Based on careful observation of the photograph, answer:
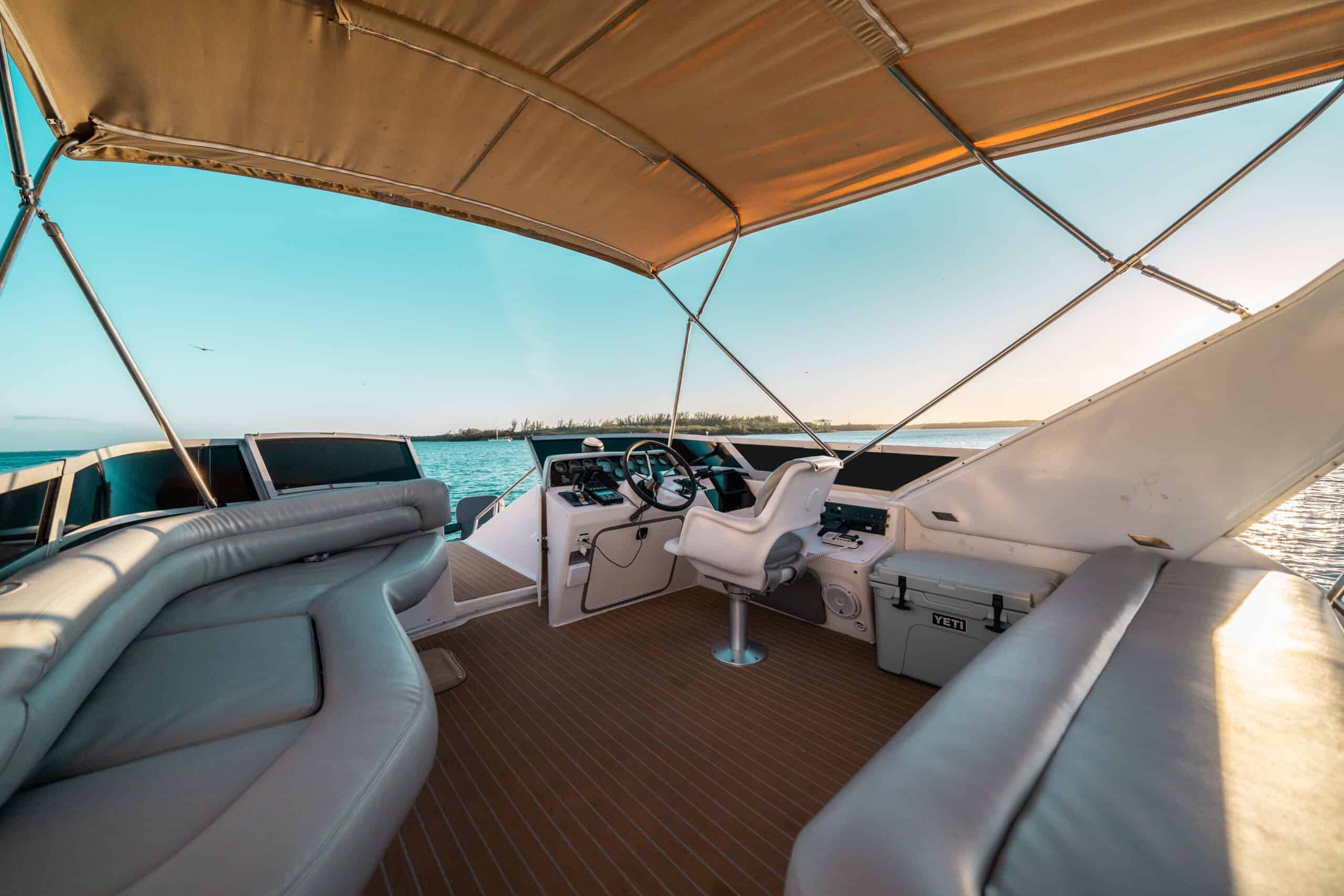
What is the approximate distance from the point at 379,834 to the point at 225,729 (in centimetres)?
49

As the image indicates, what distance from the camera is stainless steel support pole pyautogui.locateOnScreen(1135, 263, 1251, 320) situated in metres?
1.64

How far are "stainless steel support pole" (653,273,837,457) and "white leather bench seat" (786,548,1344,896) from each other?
1.79 meters

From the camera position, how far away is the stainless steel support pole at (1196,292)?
1.64 metres

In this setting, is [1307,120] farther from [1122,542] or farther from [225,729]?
[225,729]

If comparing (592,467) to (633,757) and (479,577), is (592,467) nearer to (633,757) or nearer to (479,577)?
(479,577)

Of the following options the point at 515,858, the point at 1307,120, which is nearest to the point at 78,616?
the point at 515,858

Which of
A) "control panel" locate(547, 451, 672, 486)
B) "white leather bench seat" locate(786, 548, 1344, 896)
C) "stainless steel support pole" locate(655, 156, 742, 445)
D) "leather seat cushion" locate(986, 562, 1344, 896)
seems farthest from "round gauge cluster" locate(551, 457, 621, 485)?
"leather seat cushion" locate(986, 562, 1344, 896)

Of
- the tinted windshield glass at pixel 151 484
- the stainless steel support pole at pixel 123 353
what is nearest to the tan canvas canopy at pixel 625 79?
the stainless steel support pole at pixel 123 353

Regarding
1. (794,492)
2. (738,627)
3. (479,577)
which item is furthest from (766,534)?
(479,577)

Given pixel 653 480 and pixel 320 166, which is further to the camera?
pixel 653 480

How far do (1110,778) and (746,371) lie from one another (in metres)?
2.74

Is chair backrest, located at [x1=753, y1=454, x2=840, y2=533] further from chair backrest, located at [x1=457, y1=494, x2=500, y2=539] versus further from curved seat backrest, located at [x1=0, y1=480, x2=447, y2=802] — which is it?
chair backrest, located at [x1=457, y1=494, x2=500, y2=539]

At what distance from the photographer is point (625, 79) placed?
1.84 meters

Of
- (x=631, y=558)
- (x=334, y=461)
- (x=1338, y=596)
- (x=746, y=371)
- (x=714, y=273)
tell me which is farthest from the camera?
(x=714, y=273)
